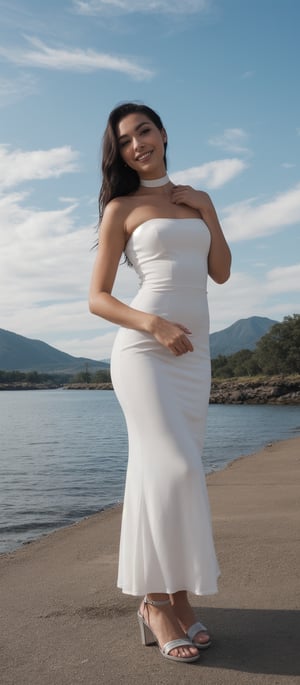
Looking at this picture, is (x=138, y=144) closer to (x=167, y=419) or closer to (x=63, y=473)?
(x=167, y=419)

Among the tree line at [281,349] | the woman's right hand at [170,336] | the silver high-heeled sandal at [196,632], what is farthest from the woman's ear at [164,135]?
the tree line at [281,349]

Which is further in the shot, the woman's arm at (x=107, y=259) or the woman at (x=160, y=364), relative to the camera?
the woman's arm at (x=107, y=259)

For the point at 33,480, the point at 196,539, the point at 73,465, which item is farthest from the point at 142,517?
the point at 73,465

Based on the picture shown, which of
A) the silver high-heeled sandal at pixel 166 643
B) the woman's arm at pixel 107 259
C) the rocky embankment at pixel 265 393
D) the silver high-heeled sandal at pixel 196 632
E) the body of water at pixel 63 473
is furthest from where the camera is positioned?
the rocky embankment at pixel 265 393

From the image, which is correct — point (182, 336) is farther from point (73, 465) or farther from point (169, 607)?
point (73, 465)

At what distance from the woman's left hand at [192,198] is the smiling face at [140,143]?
17 cm

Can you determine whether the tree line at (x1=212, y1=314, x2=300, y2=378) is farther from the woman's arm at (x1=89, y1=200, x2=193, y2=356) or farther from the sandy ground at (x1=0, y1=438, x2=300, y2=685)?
the woman's arm at (x1=89, y1=200, x2=193, y2=356)

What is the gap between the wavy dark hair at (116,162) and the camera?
11.2ft

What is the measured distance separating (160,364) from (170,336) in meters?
0.15

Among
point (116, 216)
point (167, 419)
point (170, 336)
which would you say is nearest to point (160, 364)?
point (170, 336)

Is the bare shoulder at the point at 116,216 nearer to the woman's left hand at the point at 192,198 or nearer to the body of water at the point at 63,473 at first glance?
the woman's left hand at the point at 192,198

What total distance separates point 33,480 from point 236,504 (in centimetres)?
765

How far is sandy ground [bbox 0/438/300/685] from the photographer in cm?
275

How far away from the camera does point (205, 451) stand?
19125 mm
